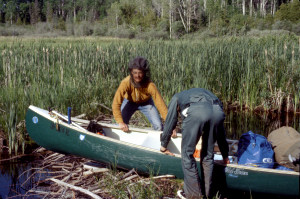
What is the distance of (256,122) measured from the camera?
7.00 m

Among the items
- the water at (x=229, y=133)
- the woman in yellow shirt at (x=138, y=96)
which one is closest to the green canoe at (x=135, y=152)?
the woman in yellow shirt at (x=138, y=96)

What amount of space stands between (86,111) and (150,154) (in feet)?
8.72

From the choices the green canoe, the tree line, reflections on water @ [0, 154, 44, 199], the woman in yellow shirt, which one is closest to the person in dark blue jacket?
the green canoe

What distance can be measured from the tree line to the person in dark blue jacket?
727cm

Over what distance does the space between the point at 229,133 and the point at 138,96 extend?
249 centimetres

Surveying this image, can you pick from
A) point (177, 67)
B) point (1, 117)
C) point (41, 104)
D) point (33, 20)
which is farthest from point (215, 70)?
point (33, 20)

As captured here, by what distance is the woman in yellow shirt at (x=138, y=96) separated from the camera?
14.0 feet

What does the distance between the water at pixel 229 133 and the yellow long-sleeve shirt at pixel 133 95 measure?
1468 millimetres

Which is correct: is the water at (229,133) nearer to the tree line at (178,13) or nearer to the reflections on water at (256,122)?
the reflections on water at (256,122)

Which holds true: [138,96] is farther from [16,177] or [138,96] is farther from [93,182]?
[16,177]

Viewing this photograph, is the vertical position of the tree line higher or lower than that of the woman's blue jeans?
higher

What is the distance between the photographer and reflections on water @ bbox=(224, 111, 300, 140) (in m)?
Answer: 6.54

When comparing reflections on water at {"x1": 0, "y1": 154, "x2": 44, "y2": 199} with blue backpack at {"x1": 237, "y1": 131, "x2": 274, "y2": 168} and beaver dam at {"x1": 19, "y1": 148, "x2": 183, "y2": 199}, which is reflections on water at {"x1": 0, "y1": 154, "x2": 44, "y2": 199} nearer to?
beaver dam at {"x1": 19, "y1": 148, "x2": 183, "y2": 199}

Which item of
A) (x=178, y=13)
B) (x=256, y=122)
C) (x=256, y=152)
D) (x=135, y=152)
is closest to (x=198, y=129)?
(x=256, y=152)
